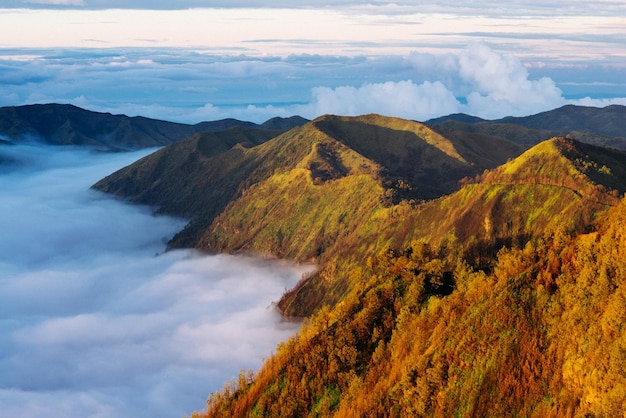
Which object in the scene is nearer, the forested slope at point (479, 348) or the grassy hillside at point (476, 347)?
the forested slope at point (479, 348)

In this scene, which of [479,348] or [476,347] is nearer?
[479,348]

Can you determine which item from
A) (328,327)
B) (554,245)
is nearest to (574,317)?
(554,245)

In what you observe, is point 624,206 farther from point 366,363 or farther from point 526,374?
point 366,363

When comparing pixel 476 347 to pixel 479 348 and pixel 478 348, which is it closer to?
pixel 478 348

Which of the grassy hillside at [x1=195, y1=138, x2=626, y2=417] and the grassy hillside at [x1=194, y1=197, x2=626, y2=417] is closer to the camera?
the grassy hillside at [x1=194, y1=197, x2=626, y2=417]

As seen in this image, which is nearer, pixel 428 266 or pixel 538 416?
pixel 538 416

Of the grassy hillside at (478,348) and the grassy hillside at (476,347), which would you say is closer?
the grassy hillside at (478,348)

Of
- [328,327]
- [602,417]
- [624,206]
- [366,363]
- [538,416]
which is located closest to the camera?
[602,417]

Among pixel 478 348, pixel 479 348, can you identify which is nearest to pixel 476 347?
pixel 478 348

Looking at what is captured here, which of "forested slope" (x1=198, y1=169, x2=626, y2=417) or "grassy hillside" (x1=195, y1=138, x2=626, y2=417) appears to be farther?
"grassy hillside" (x1=195, y1=138, x2=626, y2=417)

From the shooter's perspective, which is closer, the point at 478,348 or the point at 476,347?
the point at 478,348

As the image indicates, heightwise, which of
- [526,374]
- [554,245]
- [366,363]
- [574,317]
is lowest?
[366,363]
